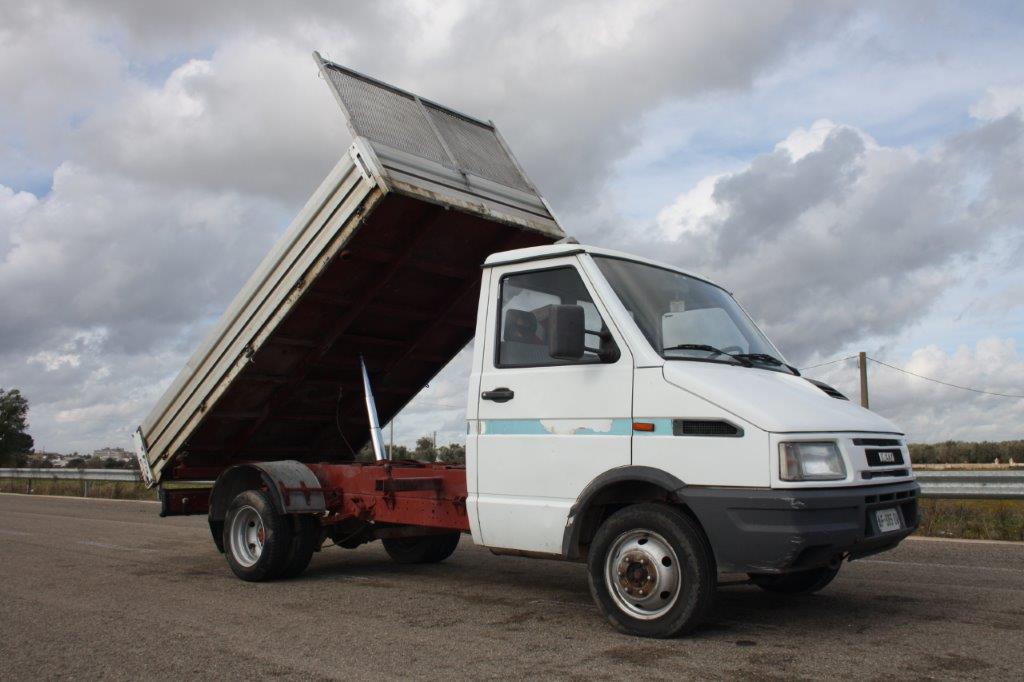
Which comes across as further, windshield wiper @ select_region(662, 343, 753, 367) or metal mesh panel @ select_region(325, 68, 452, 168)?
metal mesh panel @ select_region(325, 68, 452, 168)

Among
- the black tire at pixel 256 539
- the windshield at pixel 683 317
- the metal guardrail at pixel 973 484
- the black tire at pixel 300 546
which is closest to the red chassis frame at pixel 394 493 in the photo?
the black tire at pixel 300 546

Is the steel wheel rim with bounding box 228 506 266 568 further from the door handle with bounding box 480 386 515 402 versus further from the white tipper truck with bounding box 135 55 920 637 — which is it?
the door handle with bounding box 480 386 515 402

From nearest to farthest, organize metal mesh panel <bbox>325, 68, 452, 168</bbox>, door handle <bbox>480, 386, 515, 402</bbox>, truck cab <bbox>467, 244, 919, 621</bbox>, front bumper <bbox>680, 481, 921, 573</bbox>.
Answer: front bumper <bbox>680, 481, 921, 573</bbox>
truck cab <bbox>467, 244, 919, 621</bbox>
door handle <bbox>480, 386, 515, 402</bbox>
metal mesh panel <bbox>325, 68, 452, 168</bbox>

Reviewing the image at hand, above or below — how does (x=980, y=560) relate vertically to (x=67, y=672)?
above

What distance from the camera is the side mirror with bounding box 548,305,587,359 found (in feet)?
16.2

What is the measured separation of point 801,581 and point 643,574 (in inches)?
69.5

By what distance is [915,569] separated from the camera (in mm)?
7246

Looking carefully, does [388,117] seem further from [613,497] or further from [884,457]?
[884,457]

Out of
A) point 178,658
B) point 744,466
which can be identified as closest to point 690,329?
point 744,466

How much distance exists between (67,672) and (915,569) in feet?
20.6

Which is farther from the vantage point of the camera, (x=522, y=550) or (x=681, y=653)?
(x=522, y=550)

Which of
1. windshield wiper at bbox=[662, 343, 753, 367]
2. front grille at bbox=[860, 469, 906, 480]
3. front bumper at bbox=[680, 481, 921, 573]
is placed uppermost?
windshield wiper at bbox=[662, 343, 753, 367]

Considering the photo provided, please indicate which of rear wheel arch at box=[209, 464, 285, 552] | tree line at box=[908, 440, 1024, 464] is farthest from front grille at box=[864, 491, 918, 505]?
tree line at box=[908, 440, 1024, 464]

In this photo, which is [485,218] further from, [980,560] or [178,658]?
[980,560]
